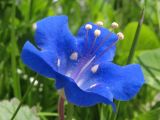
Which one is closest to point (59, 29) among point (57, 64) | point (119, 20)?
point (57, 64)

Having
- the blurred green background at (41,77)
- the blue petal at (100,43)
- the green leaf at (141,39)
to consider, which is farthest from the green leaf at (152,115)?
the green leaf at (141,39)

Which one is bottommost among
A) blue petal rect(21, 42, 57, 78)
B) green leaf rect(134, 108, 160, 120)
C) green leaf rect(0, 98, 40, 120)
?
green leaf rect(134, 108, 160, 120)

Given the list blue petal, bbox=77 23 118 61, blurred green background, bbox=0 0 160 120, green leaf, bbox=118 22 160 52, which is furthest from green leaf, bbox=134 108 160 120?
green leaf, bbox=118 22 160 52

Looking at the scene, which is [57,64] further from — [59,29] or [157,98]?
[157,98]

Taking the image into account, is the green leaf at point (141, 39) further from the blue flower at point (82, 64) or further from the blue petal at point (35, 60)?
the blue petal at point (35, 60)

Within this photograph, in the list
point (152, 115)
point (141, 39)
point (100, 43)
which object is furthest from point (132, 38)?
point (100, 43)

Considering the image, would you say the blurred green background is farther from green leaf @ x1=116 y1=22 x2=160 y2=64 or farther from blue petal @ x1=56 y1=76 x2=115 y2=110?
blue petal @ x1=56 y1=76 x2=115 y2=110

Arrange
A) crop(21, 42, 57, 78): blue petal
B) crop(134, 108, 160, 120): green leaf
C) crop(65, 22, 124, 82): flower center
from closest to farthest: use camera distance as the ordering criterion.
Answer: crop(21, 42, 57, 78): blue petal
crop(65, 22, 124, 82): flower center
crop(134, 108, 160, 120): green leaf

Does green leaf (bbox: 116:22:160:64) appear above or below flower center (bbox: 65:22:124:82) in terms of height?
below

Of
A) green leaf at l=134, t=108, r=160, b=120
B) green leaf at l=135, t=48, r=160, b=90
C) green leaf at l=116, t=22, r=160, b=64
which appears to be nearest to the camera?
green leaf at l=134, t=108, r=160, b=120
